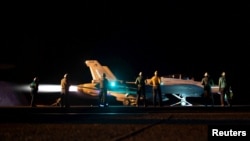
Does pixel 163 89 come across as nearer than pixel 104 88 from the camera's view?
No

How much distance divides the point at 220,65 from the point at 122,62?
13.6m

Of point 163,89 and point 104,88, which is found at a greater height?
point 163,89

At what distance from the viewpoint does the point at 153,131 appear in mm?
11578

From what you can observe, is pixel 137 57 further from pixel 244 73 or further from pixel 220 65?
pixel 244 73
